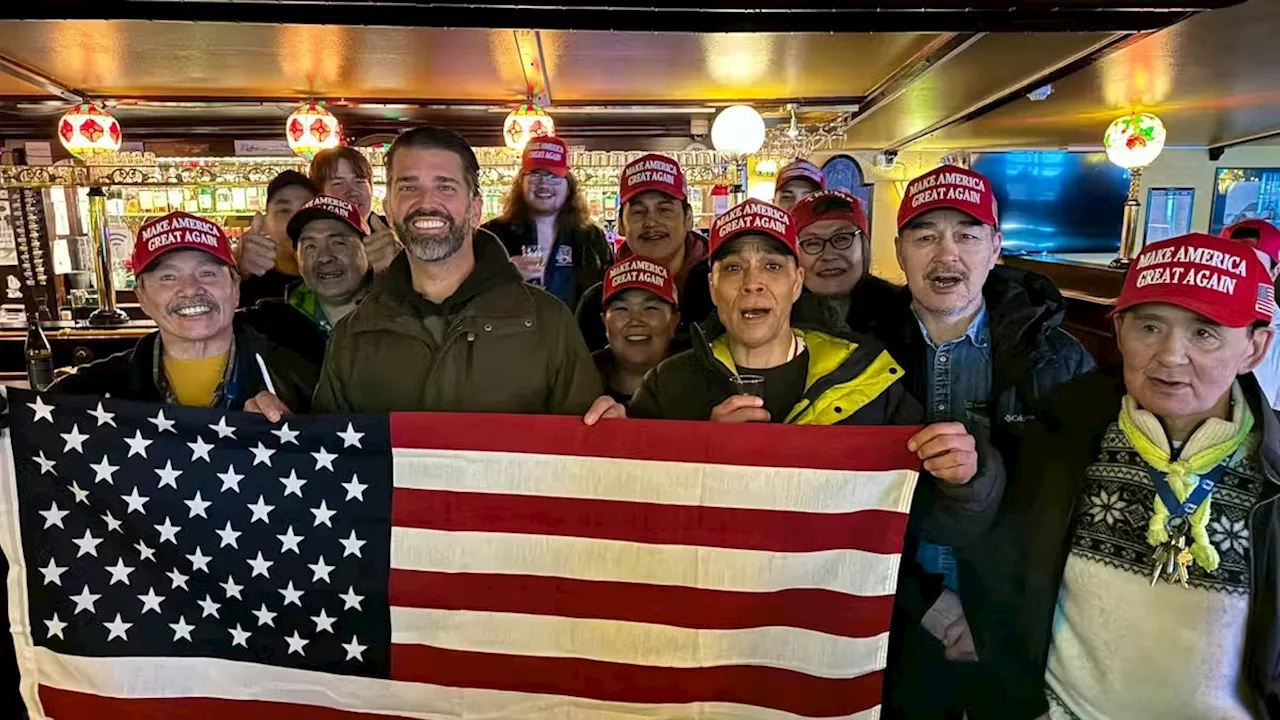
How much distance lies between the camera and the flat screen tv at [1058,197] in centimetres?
1345

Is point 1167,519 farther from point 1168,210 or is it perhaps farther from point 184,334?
point 1168,210

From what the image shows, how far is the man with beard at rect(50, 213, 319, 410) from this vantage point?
8.05 ft

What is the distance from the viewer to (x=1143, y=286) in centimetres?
174

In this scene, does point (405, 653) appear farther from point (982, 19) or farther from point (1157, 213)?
point (1157, 213)

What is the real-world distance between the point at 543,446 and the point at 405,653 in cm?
73

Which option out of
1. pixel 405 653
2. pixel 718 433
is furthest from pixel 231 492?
pixel 718 433

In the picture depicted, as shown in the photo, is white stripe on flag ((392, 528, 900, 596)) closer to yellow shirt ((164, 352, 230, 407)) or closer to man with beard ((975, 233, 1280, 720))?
man with beard ((975, 233, 1280, 720))

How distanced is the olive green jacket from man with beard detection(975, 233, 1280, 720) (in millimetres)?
1393

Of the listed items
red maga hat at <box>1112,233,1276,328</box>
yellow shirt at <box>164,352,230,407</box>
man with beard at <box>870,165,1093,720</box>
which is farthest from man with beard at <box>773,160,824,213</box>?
yellow shirt at <box>164,352,230,407</box>

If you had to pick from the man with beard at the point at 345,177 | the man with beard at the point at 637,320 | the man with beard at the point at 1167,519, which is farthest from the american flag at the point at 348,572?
the man with beard at the point at 345,177

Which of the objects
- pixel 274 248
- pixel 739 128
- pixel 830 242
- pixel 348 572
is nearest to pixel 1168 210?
pixel 739 128

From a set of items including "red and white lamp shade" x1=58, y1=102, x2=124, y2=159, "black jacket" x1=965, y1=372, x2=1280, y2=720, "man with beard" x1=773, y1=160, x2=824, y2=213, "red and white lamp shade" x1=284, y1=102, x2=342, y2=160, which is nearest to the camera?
"black jacket" x1=965, y1=372, x2=1280, y2=720

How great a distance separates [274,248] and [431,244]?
177 centimetres

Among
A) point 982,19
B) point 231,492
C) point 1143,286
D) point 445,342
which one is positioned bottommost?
point 231,492
